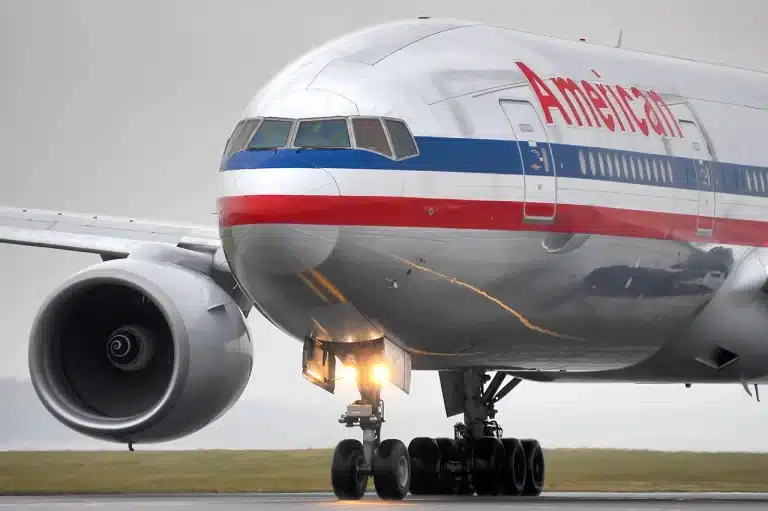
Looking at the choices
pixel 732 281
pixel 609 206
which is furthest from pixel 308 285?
pixel 732 281

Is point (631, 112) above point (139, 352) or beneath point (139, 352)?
above

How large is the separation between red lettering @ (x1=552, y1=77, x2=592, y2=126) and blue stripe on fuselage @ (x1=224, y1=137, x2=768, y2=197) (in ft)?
1.28

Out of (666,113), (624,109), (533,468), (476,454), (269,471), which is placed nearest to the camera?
(624,109)

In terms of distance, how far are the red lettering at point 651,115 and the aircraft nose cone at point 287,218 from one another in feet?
16.5

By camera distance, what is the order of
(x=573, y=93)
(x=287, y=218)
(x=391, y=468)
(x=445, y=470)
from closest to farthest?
(x=287, y=218) < (x=391, y=468) < (x=573, y=93) < (x=445, y=470)

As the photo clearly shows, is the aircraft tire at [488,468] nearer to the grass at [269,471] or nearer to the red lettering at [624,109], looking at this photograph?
the grass at [269,471]

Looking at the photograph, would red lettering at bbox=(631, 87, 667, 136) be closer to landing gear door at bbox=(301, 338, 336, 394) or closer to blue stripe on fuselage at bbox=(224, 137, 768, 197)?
blue stripe on fuselage at bbox=(224, 137, 768, 197)

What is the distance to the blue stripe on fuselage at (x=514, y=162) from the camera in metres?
22.2

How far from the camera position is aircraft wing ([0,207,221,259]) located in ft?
89.5

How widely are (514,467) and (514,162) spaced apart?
6741 millimetres

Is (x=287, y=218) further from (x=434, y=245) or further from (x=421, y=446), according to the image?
(x=421, y=446)

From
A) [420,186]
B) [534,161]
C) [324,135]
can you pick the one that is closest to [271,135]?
[324,135]

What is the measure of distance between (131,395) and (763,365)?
24.9 ft

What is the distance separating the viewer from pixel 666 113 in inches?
1022
